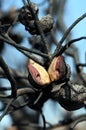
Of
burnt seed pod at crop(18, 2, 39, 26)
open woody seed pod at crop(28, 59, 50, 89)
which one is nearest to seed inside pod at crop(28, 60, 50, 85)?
open woody seed pod at crop(28, 59, 50, 89)

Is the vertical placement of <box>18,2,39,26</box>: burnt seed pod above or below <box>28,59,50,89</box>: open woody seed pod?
above

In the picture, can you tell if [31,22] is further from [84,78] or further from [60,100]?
[84,78]

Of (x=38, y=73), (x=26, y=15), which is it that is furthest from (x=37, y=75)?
(x=26, y=15)

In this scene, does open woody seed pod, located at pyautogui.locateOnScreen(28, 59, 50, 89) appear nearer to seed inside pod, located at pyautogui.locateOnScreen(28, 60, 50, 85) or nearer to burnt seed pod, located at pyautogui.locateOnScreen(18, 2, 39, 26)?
seed inside pod, located at pyautogui.locateOnScreen(28, 60, 50, 85)

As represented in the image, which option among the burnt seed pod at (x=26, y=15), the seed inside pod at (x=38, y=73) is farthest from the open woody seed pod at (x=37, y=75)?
the burnt seed pod at (x=26, y=15)

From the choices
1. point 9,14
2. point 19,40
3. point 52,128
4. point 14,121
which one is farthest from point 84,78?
point 14,121
